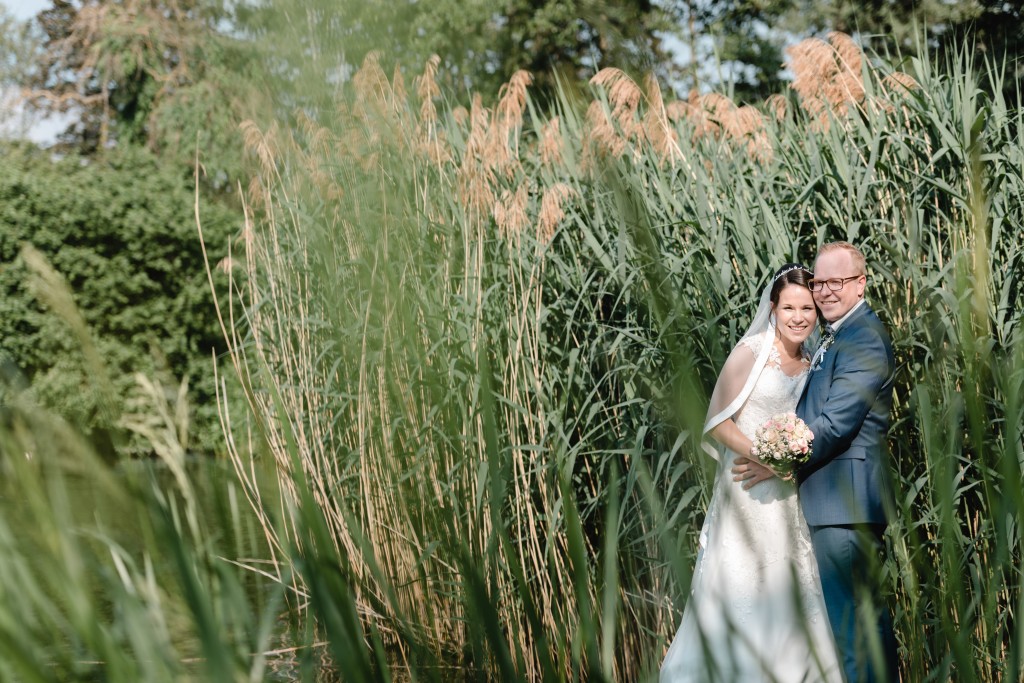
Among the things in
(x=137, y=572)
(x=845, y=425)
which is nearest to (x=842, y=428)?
(x=845, y=425)

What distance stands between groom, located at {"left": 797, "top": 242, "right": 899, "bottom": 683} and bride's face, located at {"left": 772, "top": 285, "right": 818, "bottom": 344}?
0.04 m

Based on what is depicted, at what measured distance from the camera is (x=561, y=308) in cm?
371

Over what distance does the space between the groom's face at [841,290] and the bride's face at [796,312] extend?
39mm

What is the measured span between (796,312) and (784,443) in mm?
454

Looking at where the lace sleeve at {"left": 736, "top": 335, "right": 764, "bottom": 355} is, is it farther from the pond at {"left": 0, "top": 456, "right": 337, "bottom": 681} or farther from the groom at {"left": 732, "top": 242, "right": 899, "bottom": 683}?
the pond at {"left": 0, "top": 456, "right": 337, "bottom": 681}

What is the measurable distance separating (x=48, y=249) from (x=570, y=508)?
1104cm

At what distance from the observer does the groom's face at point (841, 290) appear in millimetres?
2908

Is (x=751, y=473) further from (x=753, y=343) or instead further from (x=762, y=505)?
(x=753, y=343)

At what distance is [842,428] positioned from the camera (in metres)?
2.73

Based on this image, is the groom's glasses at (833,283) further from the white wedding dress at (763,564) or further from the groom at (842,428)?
the white wedding dress at (763,564)

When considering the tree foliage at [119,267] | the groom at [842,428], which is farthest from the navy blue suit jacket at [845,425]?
the tree foliage at [119,267]

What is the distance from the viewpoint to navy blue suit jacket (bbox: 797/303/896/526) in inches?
107

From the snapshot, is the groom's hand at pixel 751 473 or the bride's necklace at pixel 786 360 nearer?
the groom's hand at pixel 751 473

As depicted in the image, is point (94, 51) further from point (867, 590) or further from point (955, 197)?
point (867, 590)
